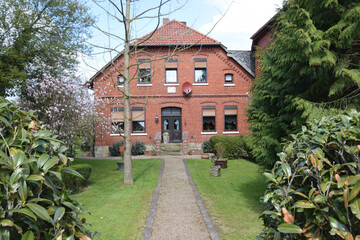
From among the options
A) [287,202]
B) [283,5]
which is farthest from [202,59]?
[287,202]

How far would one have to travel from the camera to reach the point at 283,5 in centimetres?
661


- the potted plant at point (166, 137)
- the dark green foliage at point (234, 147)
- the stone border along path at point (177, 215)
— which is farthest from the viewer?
the potted plant at point (166, 137)

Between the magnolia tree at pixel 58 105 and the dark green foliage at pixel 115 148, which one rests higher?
the magnolia tree at pixel 58 105

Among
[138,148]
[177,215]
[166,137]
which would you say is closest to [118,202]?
[177,215]

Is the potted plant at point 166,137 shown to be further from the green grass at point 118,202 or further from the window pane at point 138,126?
the green grass at point 118,202

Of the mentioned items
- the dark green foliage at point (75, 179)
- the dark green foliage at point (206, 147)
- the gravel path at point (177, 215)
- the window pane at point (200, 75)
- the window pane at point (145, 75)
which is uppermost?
the window pane at point (200, 75)

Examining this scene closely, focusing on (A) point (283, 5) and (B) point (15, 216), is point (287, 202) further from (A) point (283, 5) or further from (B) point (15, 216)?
(A) point (283, 5)

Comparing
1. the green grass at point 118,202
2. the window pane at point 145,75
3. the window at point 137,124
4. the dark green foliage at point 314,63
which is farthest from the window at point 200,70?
the dark green foliage at point 314,63

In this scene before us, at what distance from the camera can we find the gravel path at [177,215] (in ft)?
18.6

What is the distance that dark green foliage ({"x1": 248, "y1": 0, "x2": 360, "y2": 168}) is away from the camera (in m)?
5.17

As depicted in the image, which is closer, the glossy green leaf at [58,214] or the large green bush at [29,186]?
the large green bush at [29,186]

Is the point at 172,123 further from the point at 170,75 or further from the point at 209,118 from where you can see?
the point at 170,75

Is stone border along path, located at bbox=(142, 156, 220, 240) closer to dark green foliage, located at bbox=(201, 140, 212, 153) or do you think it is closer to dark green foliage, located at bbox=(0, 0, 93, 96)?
dark green foliage, located at bbox=(0, 0, 93, 96)

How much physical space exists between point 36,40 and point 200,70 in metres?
12.9
